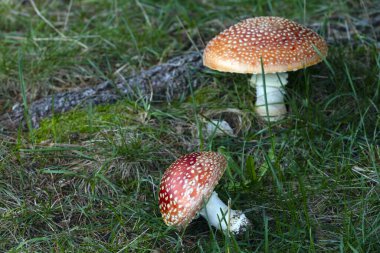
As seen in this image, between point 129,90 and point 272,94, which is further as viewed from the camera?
point 129,90

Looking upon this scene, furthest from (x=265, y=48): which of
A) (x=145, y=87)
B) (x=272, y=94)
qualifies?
(x=145, y=87)

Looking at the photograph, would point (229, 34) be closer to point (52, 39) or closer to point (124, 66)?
point (124, 66)

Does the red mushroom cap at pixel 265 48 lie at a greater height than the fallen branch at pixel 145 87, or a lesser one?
greater

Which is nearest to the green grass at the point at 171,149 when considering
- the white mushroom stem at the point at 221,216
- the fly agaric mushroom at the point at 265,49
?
the white mushroom stem at the point at 221,216

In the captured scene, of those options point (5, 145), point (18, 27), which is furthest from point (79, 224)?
point (18, 27)

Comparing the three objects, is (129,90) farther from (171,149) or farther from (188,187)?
(188,187)

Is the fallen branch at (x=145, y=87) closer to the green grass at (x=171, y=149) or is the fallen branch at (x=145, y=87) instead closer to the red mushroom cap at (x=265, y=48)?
the green grass at (x=171, y=149)

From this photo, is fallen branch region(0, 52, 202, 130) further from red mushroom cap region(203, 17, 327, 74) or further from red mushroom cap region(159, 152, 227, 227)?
red mushroom cap region(159, 152, 227, 227)
